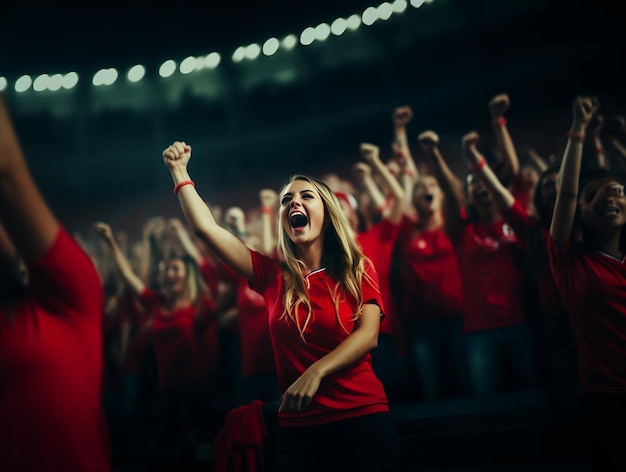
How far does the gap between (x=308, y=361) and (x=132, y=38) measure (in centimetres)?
315

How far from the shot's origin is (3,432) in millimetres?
1533

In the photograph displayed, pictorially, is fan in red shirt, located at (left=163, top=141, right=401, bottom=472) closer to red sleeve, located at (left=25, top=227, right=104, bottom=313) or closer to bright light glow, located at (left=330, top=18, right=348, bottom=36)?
red sleeve, located at (left=25, top=227, right=104, bottom=313)

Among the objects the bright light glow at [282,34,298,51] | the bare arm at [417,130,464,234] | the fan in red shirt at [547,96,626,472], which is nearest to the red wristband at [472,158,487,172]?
the bare arm at [417,130,464,234]

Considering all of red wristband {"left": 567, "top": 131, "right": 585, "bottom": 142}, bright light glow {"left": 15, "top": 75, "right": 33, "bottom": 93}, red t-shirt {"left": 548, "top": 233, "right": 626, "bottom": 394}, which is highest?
bright light glow {"left": 15, "top": 75, "right": 33, "bottom": 93}

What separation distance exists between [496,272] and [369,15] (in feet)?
6.63

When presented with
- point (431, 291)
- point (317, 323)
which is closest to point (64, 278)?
point (317, 323)

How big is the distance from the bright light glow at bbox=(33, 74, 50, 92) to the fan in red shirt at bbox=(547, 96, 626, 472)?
3716 mm

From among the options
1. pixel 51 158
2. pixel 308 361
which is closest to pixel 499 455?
pixel 308 361

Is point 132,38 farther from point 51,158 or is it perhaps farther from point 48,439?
point 48,439

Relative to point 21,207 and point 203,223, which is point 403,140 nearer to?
point 203,223

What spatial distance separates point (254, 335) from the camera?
3.28 metres

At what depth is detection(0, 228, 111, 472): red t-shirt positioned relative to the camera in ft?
4.93

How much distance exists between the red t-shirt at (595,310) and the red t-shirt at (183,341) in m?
2.17

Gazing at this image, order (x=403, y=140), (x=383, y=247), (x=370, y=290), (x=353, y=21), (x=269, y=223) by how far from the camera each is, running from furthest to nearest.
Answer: (x=353, y=21) < (x=403, y=140) < (x=269, y=223) < (x=383, y=247) < (x=370, y=290)
